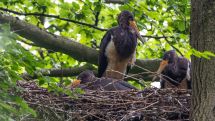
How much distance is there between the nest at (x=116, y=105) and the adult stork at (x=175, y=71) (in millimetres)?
1157

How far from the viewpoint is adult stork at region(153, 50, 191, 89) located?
7.28 metres

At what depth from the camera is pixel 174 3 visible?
7977 mm

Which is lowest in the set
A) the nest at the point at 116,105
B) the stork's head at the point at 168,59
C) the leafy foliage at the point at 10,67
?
the nest at the point at 116,105

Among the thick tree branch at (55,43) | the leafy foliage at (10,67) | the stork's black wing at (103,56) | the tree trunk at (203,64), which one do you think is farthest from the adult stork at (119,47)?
the leafy foliage at (10,67)

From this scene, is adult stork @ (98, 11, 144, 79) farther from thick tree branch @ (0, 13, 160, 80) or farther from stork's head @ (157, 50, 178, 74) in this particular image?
stork's head @ (157, 50, 178, 74)

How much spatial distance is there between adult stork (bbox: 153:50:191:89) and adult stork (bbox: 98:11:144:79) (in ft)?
3.82

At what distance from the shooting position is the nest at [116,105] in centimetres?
580

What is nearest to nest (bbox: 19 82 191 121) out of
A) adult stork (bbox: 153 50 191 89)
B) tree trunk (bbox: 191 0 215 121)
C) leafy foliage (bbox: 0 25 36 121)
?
tree trunk (bbox: 191 0 215 121)

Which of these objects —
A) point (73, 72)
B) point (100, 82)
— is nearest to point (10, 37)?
point (100, 82)

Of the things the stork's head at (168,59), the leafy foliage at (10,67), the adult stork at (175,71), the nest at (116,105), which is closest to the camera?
the leafy foliage at (10,67)

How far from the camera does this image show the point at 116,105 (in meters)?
6.04

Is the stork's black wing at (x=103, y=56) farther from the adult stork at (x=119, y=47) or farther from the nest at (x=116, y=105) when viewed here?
the nest at (x=116, y=105)

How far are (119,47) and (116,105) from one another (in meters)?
2.82

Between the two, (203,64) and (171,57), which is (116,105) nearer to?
(203,64)
